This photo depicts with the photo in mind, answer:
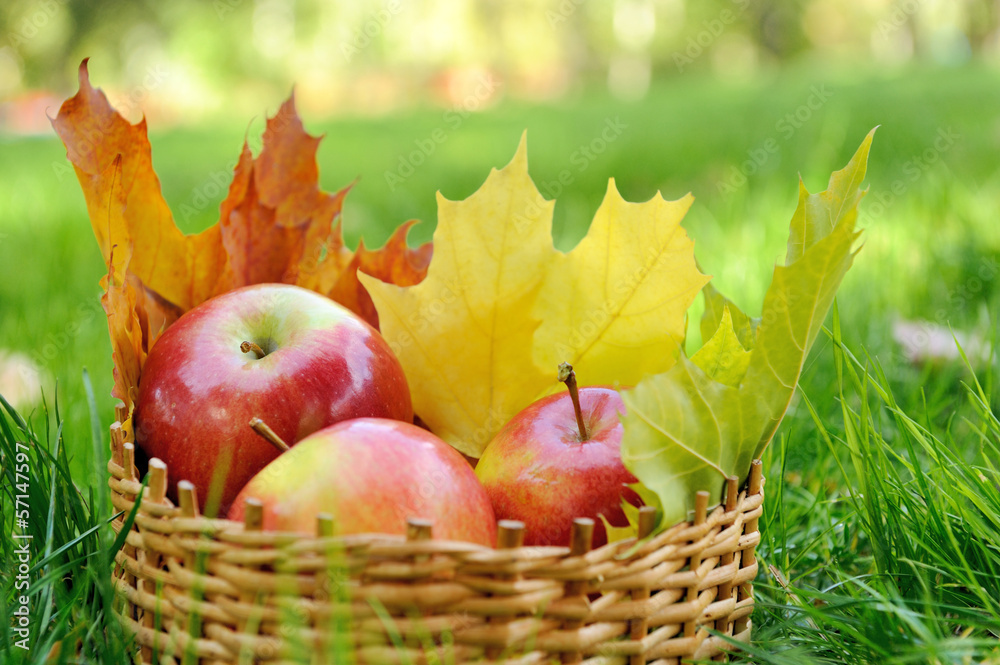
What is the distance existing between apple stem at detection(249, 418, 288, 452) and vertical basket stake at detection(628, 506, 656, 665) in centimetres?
34

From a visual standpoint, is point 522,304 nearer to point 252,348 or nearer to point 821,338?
point 252,348

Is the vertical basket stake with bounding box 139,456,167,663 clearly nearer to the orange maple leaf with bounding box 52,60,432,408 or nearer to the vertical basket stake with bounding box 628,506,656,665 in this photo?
the orange maple leaf with bounding box 52,60,432,408

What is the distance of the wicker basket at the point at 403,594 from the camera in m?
0.68

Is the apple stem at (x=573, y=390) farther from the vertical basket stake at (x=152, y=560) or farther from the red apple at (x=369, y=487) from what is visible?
the vertical basket stake at (x=152, y=560)

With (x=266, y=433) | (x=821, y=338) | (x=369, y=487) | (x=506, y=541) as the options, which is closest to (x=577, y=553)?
(x=506, y=541)

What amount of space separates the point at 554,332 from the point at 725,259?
135cm

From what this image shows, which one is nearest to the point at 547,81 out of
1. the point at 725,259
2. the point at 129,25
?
the point at 129,25

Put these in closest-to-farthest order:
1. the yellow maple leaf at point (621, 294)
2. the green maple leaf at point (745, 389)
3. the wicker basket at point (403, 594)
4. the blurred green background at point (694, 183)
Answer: the wicker basket at point (403, 594) < the green maple leaf at point (745, 389) < the yellow maple leaf at point (621, 294) < the blurred green background at point (694, 183)

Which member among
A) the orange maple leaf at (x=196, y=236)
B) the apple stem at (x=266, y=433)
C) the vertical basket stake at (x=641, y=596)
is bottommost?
the vertical basket stake at (x=641, y=596)

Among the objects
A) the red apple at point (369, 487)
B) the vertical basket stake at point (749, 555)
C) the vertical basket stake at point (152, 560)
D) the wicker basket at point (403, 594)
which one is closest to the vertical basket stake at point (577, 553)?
the wicker basket at point (403, 594)

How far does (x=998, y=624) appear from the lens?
2.66ft

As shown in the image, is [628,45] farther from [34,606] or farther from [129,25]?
[34,606]

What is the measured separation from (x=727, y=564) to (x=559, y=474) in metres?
0.18

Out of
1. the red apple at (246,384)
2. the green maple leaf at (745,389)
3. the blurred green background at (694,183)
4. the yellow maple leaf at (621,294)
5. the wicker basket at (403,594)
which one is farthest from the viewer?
the blurred green background at (694,183)
